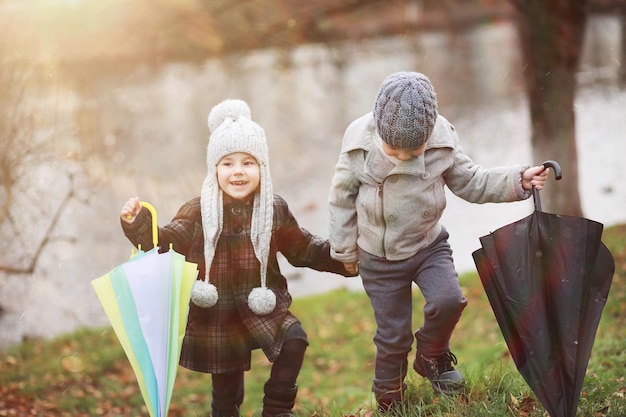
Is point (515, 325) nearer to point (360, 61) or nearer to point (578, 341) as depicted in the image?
point (578, 341)

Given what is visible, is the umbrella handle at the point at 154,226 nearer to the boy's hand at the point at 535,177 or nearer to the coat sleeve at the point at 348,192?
the coat sleeve at the point at 348,192

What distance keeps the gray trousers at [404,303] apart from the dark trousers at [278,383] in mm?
372

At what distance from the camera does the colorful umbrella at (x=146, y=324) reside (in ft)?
10.2

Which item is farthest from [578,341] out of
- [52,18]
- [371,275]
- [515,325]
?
[52,18]

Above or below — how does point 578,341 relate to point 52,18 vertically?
below

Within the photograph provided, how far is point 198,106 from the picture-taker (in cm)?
1370

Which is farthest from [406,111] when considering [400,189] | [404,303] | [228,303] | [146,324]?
[146,324]

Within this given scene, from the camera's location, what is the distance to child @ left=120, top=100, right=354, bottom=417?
342cm

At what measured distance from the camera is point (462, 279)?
690 cm

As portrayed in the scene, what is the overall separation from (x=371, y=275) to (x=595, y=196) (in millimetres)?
7088

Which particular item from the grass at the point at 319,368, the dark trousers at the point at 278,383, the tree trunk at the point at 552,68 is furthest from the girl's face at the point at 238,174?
the tree trunk at the point at 552,68

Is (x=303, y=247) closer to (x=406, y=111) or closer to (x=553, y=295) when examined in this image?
(x=406, y=111)

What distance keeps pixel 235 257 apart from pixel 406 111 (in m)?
1.01

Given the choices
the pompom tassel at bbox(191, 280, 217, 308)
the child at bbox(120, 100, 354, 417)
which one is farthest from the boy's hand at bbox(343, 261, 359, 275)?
the pompom tassel at bbox(191, 280, 217, 308)
